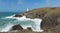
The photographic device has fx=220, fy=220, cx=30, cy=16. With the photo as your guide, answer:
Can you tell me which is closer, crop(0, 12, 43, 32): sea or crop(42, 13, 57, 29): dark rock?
crop(0, 12, 43, 32): sea

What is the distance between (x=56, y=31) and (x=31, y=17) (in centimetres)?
1476

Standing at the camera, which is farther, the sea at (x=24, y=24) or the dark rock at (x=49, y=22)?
the dark rock at (x=49, y=22)

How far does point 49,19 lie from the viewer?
3088 centimetres

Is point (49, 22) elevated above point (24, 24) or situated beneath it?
elevated above

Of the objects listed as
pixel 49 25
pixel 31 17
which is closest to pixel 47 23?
pixel 49 25

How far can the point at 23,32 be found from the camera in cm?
2323

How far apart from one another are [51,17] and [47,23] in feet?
6.19

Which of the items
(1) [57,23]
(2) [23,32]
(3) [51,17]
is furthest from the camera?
(3) [51,17]

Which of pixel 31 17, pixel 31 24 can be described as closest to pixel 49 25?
pixel 31 24

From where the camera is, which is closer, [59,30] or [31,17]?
[59,30]

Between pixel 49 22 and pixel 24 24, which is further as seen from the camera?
pixel 24 24

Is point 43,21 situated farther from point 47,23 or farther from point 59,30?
point 59,30

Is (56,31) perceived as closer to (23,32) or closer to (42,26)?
(23,32)

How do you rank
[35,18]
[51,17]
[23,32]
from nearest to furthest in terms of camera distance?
1. [23,32]
2. [51,17]
3. [35,18]
